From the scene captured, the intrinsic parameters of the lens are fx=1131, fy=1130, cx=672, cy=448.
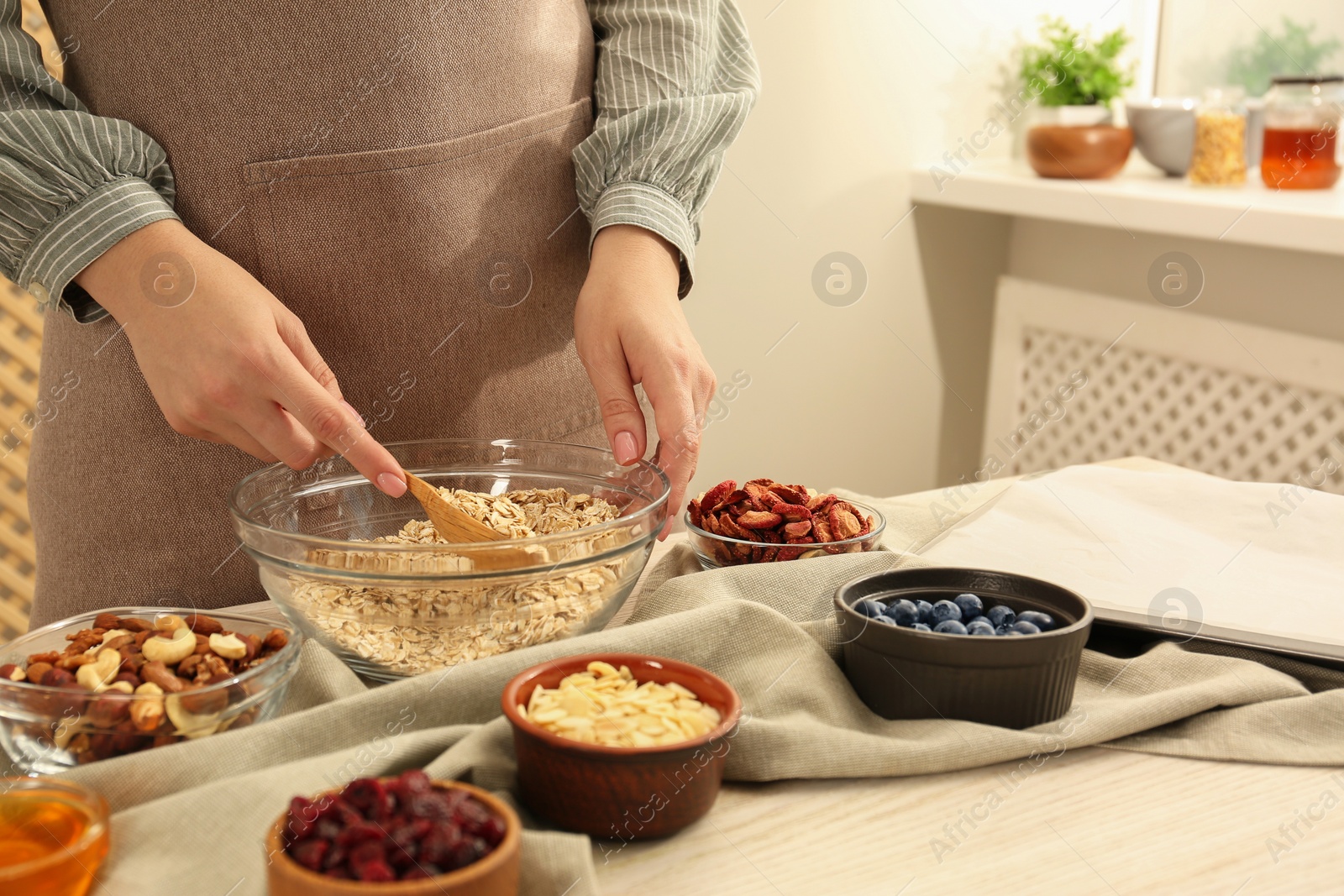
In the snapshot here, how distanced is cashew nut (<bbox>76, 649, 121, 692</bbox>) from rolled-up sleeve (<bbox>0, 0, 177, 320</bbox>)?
1.33ft

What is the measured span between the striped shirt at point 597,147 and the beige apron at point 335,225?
0.16 ft

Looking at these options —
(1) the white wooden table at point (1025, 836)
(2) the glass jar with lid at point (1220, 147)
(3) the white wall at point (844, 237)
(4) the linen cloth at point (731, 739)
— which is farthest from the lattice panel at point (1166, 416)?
(1) the white wooden table at point (1025, 836)

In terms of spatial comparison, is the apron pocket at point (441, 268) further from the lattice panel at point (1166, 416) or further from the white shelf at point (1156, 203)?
the lattice panel at point (1166, 416)

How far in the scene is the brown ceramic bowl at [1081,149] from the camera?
226 cm

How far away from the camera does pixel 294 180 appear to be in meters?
1.03

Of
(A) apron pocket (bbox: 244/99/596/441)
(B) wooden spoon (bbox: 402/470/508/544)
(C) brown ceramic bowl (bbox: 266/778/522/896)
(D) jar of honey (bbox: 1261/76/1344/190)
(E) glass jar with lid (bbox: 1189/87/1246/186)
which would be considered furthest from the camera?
(E) glass jar with lid (bbox: 1189/87/1246/186)

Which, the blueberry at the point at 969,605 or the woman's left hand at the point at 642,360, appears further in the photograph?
the woman's left hand at the point at 642,360

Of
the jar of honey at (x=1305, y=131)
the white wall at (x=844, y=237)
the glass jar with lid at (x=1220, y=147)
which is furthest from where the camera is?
the white wall at (x=844, y=237)

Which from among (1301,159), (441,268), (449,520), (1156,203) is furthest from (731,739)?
(1301,159)

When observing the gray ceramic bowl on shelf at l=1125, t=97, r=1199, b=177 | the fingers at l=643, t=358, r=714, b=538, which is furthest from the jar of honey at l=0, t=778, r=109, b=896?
the gray ceramic bowl on shelf at l=1125, t=97, r=1199, b=177

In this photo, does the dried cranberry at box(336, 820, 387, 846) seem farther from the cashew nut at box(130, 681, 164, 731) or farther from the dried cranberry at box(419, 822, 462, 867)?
the cashew nut at box(130, 681, 164, 731)

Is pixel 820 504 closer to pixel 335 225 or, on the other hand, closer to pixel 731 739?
pixel 731 739

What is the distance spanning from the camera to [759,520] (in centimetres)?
96

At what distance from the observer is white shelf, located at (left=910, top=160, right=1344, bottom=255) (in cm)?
186
